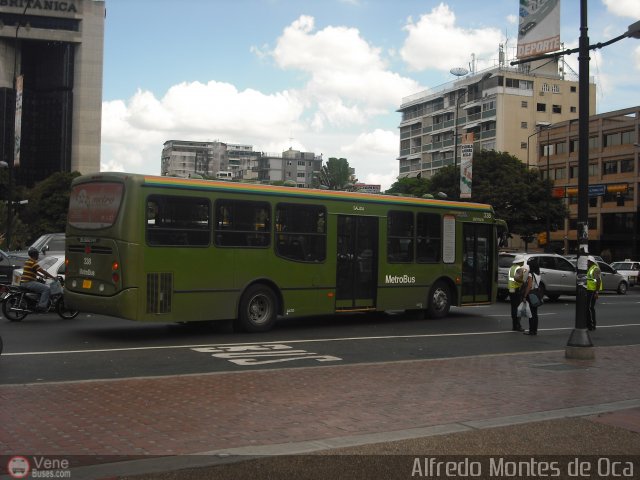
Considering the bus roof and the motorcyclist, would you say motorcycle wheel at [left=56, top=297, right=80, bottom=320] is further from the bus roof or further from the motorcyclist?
the bus roof

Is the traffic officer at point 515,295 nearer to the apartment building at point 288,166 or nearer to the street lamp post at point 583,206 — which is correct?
the street lamp post at point 583,206

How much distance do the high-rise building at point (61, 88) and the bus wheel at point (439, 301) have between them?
83.7 meters

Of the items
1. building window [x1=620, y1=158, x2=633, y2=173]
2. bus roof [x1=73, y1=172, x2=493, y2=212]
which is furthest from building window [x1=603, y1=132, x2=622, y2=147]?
bus roof [x1=73, y1=172, x2=493, y2=212]

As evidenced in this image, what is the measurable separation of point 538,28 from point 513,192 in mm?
42199

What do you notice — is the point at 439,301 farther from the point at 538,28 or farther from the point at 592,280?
the point at 538,28

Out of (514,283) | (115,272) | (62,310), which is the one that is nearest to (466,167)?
(514,283)

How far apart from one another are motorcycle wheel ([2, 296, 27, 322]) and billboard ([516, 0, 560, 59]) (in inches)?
472

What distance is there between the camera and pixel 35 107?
324 feet

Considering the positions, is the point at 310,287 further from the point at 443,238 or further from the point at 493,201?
the point at 493,201

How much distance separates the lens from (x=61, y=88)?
97188 mm

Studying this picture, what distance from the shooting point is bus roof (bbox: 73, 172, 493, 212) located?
13.2 meters

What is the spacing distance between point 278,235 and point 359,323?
147 inches

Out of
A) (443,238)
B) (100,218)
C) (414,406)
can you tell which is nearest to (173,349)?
(100,218)

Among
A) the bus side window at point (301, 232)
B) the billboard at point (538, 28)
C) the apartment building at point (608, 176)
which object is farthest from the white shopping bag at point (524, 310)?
the apartment building at point (608, 176)
